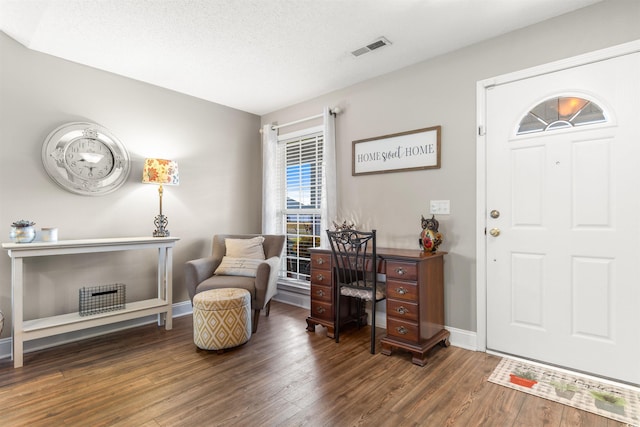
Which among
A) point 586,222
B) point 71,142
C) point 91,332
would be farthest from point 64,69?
point 586,222

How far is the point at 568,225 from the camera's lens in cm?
225

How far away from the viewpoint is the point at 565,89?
2.27m

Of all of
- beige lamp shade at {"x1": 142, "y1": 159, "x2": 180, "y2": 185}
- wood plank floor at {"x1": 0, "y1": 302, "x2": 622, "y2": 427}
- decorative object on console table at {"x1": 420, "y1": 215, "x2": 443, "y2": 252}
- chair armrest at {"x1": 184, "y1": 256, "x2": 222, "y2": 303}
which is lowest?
wood plank floor at {"x1": 0, "y1": 302, "x2": 622, "y2": 427}

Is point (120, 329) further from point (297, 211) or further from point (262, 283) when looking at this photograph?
point (297, 211)

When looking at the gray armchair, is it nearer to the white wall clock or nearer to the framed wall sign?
the white wall clock

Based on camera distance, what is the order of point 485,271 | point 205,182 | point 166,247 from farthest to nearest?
point 205,182 → point 166,247 → point 485,271

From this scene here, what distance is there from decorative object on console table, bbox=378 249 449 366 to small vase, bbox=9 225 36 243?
2.78m

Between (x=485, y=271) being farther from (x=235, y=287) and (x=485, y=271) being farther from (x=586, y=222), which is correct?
(x=235, y=287)

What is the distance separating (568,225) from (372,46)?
6.66 feet

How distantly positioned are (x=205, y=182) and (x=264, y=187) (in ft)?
2.41

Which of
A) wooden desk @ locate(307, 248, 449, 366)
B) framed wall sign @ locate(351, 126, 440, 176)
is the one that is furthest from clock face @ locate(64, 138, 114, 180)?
wooden desk @ locate(307, 248, 449, 366)

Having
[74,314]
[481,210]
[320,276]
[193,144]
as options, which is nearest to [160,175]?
[193,144]

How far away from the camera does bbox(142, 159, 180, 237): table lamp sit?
3150mm

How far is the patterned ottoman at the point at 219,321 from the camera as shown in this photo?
254 centimetres
